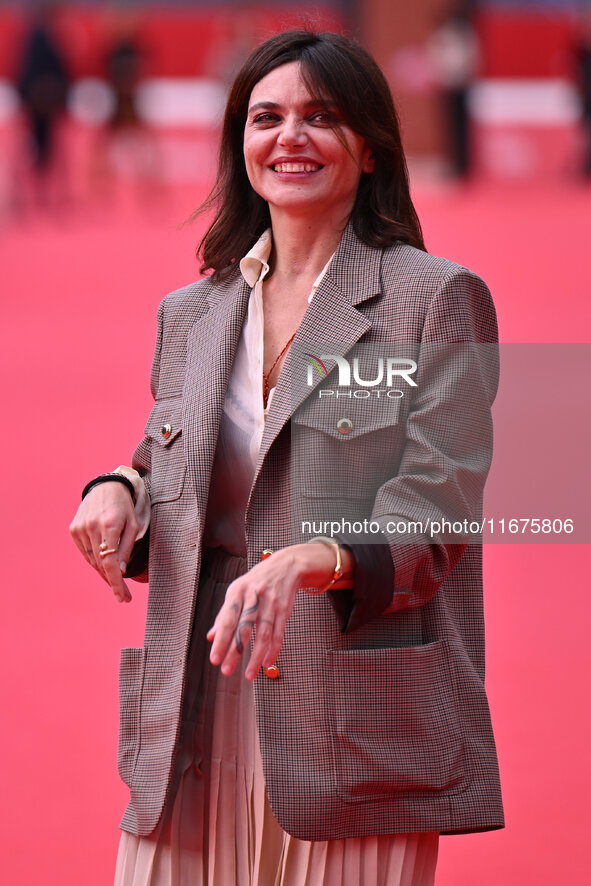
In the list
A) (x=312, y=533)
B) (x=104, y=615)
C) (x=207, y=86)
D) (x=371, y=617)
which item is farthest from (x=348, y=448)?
(x=207, y=86)

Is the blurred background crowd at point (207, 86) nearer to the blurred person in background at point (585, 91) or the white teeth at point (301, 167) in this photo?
the blurred person in background at point (585, 91)

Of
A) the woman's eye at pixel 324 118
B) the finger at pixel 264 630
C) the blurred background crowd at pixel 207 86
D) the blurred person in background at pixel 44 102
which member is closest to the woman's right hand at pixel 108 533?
the finger at pixel 264 630

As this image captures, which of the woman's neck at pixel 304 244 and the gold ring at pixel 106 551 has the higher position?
the woman's neck at pixel 304 244

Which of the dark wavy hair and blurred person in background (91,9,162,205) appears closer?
the dark wavy hair

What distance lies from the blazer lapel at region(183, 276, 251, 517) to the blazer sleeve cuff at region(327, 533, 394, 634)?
0.28m

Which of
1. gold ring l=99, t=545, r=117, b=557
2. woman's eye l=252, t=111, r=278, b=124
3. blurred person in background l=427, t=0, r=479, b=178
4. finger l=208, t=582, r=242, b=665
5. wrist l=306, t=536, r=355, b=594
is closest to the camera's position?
finger l=208, t=582, r=242, b=665

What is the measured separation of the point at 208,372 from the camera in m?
1.95

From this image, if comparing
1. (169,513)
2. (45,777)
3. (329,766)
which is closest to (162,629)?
(169,513)

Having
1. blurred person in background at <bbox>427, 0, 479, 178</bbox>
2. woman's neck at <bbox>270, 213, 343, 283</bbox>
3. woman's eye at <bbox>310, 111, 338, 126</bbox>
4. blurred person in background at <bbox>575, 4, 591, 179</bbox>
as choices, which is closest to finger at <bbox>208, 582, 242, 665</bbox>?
woman's neck at <bbox>270, 213, 343, 283</bbox>

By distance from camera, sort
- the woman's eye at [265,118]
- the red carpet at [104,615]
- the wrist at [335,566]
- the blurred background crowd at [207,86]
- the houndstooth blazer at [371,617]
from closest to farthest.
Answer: the wrist at [335,566] → the houndstooth blazer at [371,617] → the woman's eye at [265,118] → the red carpet at [104,615] → the blurred background crowd at [207,86]

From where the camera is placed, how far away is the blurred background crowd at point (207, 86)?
12047 mm

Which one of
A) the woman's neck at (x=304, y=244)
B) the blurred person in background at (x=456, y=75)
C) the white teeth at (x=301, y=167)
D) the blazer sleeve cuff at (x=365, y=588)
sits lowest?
the blazer sleeve cuff at (x=365, y=588)

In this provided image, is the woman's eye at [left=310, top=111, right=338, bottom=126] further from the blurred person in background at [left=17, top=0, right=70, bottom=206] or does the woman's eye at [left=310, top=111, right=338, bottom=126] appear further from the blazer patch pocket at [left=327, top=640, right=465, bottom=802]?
the blurred person in background at [left=17, top=0, right=70, bottom=206]

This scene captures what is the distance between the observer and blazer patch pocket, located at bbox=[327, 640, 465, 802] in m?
1.75
